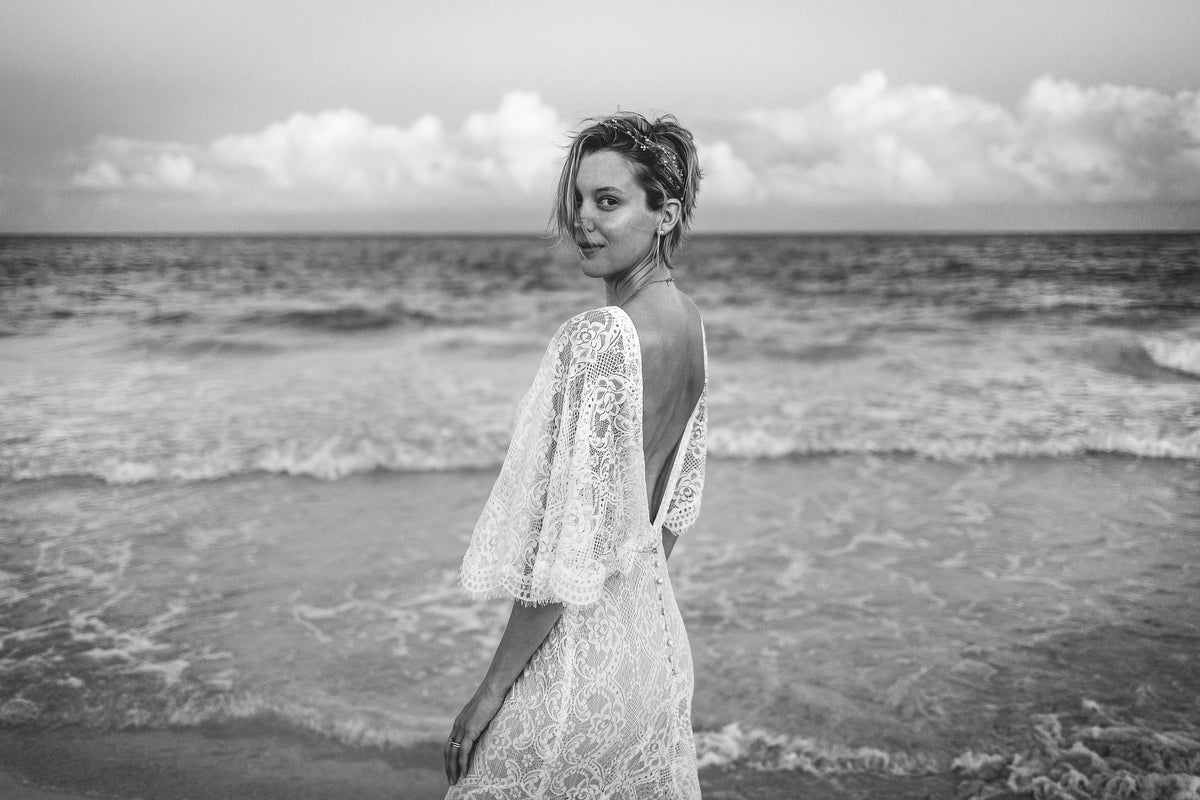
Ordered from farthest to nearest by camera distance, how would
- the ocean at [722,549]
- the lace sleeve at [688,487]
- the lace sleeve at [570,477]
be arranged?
the ocean at [722,549], the lace sleeve at [688,487], the lace sleeve at [570,477]

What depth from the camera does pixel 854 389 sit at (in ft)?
40.2

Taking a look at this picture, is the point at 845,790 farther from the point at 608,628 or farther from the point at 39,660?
the point at 39,660

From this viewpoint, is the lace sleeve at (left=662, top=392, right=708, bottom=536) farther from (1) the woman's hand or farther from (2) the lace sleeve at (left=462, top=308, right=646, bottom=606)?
(1) the woman's hand

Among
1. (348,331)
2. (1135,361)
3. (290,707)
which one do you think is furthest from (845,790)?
(348,331)

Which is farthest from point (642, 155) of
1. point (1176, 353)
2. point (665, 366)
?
point (1176, 353)

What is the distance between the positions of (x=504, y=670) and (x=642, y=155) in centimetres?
103

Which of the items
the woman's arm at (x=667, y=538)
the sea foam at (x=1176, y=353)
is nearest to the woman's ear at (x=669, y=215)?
the woman's arm at (x=667, y=538)

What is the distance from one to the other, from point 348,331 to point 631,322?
56.5ft

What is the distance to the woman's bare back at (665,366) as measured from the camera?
1.66 meters

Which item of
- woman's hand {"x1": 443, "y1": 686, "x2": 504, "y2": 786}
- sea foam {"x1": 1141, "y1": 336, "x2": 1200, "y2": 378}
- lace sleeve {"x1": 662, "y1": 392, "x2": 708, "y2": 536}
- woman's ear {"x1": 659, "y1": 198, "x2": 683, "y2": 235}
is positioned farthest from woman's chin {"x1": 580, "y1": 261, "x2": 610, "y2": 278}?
sea foam {"x1": 1141, "y1": 336, "x2": 1200, "y2": 378}

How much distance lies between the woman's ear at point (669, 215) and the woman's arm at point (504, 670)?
0.78 meters

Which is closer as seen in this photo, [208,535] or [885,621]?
[885,621]

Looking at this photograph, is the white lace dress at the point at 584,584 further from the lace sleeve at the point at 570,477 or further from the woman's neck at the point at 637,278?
the woman's neck at the point at 637,278

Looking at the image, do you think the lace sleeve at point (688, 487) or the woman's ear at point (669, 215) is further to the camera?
the lace sleeve at point (688, 487)
